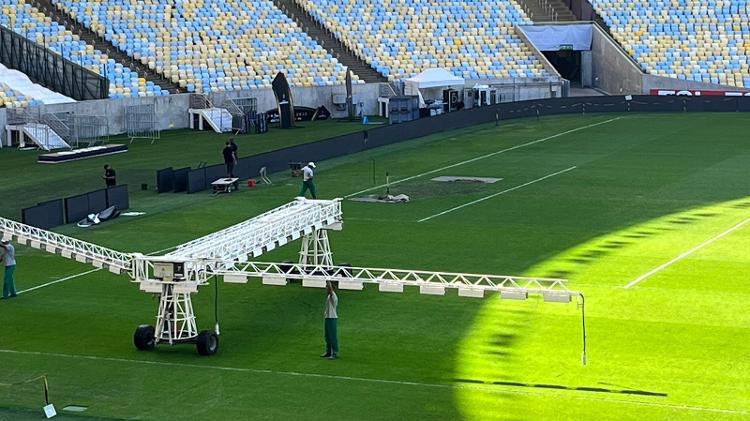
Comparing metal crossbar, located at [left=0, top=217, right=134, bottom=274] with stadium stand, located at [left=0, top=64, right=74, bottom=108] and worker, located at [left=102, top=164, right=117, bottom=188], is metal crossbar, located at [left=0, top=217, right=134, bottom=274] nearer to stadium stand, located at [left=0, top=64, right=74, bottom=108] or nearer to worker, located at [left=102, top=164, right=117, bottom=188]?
worker, located at [left=102, top=164, right=117, bottom=188]

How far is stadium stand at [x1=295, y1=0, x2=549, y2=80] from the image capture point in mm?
85375

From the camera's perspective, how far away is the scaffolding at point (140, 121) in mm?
66875

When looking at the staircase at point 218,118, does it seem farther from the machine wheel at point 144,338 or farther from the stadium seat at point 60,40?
the machine wheel at point 144,338

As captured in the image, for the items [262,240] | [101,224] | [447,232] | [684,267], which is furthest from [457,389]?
[101,224]

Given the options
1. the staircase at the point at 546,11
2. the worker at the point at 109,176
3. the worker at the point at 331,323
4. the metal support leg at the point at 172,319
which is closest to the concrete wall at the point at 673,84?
the staircase at the point at 546,11

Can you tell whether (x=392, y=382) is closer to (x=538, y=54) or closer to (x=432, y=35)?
(x=432, y=35)

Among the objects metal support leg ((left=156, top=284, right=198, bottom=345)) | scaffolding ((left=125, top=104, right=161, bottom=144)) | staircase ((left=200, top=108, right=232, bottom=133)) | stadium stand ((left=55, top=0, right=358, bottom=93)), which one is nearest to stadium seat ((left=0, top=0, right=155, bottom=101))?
scaffolding ((left=125, top=104, right=161, bottom=144))

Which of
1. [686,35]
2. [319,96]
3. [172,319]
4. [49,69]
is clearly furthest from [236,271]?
[686,35]

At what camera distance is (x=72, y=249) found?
96.5 ft

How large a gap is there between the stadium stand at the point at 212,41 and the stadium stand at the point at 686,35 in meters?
19.6

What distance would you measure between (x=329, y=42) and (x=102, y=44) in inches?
644

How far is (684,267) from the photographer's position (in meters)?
33.8

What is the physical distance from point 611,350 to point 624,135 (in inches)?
1605

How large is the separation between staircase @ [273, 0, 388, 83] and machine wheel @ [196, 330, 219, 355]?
56340 millimetres
